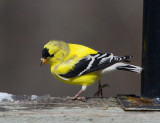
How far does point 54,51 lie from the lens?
12.3 ft

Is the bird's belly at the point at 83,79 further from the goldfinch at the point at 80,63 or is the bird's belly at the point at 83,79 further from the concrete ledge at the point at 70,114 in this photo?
the concrete ledge at the point at 70,114

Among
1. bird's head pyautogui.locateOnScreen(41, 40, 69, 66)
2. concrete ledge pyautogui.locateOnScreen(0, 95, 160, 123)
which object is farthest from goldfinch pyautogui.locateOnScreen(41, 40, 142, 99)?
concrete ledge pyautogui.locateOnScreen(0, 95, 160, 123)

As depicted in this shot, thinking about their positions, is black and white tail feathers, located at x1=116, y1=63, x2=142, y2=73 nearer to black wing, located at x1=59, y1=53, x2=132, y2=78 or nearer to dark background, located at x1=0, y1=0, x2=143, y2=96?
black wing, located at x1=59, y1=53, x2=132, y2=78

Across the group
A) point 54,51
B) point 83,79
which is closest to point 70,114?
point 83,79

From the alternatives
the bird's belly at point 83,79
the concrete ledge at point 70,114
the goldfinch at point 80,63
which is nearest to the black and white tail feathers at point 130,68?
the goldfinch at point 80,63

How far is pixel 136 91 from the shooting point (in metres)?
5.80

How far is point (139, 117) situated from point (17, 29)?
2830 millimetres

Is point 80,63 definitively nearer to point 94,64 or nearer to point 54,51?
point 94,64

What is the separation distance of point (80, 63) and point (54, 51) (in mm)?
244

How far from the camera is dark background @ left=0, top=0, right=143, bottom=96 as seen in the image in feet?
17.3

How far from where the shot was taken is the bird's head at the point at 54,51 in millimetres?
3708

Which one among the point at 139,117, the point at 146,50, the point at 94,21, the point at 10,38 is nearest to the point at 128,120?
the point at 139,117

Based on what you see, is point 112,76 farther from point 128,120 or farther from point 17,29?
point 128,120

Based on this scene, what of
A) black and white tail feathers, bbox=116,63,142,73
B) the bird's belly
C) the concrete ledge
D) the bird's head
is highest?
the bird's head
